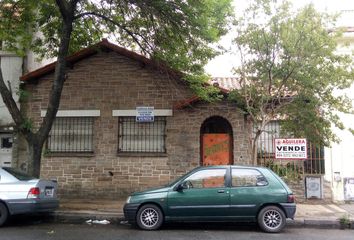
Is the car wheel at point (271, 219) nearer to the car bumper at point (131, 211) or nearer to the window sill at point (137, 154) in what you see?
the car bumper at point (131, 211)

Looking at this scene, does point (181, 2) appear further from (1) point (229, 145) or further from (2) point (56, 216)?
(2) point (56, 216)

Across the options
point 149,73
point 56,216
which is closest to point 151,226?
point 56,216

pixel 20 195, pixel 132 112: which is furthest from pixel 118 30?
pixel 20 195

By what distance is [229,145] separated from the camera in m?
13.9

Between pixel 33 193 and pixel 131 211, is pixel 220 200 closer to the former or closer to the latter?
pixel 131 211

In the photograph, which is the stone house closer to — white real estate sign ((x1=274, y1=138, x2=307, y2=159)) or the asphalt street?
white real estate sign ((x1=274, y1=138, x2=307, y2=159))

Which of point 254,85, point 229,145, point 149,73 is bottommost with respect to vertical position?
point 229,145

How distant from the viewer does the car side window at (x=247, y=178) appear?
928cm

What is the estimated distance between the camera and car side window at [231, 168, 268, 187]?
9.28 m

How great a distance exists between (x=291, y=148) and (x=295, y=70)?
2171 millimetres

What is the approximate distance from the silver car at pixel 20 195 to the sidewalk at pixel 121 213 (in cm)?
100

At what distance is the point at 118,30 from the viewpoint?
13531mm

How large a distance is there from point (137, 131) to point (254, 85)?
14.5ft

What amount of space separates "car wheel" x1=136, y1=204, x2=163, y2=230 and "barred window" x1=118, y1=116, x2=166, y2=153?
470cm
